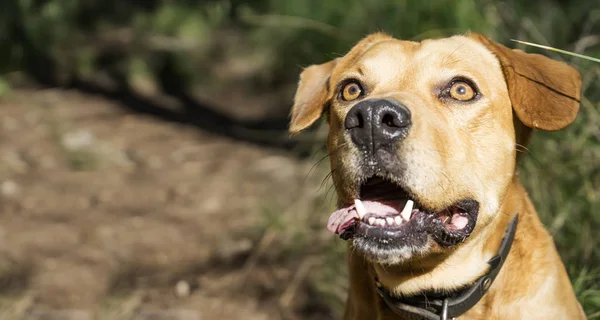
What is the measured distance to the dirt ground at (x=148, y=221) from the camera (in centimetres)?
534

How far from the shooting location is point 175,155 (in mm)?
7938

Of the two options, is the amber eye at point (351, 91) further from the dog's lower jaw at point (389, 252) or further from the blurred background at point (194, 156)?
the dog's lower jaw at point (389, 252)

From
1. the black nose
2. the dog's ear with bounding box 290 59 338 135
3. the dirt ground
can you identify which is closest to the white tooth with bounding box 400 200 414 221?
the black nose

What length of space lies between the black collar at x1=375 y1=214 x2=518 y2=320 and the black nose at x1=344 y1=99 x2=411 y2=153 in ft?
2.28

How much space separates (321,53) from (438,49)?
4347 mm

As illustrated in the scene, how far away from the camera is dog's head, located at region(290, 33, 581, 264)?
9.62 ft

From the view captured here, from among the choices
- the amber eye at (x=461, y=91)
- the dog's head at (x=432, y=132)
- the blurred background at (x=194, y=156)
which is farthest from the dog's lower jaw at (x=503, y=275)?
the blurred background at (x=194, y=156)

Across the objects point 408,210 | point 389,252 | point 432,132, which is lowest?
point 389,252

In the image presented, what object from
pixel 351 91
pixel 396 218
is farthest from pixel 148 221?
pixel 396 218

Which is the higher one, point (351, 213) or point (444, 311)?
point (351, 213)

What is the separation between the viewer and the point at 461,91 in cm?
324

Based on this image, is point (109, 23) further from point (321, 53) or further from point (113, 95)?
point (321, 53)

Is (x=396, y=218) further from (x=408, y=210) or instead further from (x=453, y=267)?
(x=453, y=267)

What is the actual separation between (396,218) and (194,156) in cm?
508
